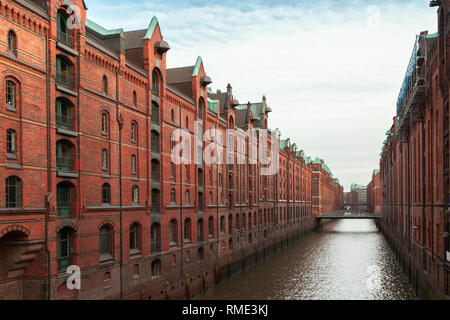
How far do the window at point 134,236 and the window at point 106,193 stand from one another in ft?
11.0

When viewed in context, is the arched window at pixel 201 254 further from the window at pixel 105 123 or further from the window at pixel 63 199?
the window at pixel 63 199

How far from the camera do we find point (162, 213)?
1159 inches

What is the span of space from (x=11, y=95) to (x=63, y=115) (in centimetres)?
360

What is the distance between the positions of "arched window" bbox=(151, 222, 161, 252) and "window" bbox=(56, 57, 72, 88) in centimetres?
1193

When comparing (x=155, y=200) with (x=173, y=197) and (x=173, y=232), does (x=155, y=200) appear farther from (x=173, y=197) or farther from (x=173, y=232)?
(x=173, y=232)

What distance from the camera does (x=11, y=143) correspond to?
56.3 ft

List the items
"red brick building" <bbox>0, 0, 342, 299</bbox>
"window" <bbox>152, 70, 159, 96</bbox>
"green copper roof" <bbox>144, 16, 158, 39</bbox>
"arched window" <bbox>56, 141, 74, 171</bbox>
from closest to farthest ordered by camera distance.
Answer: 1. "red brick building" <bbox>0, 0, 342, 299</bbox>
2. "arched window" <bbox>56, 141, 74, 171</bbox>
3. "green copper roof" <bbox>144, 16, 158, 39</bbox>
4. "window" <bbox>152, 70, 159, 96</bbox>

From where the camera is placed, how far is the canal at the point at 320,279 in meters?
Answer: 33.4

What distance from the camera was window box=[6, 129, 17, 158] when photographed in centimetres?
1703

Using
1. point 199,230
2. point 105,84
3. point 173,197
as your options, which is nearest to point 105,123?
point 105,84

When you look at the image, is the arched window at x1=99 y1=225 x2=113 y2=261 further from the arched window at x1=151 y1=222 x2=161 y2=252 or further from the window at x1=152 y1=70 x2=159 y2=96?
the window at x1=152 y1=70 x2=159 y2=96

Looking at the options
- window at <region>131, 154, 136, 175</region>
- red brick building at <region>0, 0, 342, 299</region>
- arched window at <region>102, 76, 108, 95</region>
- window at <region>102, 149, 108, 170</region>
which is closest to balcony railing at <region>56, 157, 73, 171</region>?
red brick building at <region>0, 0, 342, 299</region>

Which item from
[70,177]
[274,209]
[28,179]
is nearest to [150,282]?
[70,177]
